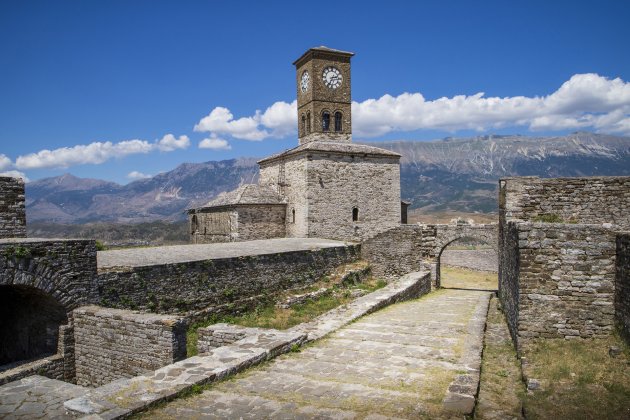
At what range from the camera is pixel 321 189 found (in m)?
26.4

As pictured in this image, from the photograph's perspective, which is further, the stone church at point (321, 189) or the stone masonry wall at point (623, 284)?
the stone church at point (321, 189)

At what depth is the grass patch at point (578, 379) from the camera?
541 centimetres

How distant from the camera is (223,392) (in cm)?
598

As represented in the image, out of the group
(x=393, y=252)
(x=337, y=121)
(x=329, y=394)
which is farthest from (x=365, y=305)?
(x=337, y=121)

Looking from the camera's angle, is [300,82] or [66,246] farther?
[300,82]

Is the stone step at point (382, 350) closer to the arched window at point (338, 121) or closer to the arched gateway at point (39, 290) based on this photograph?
the arched gateway at point (39, 290)

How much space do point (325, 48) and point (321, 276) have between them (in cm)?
1629

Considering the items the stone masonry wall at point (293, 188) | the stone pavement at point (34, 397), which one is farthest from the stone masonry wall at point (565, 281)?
the stone masonry wall at point (293, 188)

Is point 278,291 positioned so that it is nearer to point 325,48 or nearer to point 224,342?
point 224,342

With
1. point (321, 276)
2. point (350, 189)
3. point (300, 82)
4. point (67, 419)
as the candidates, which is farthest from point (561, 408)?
point (300, 82)

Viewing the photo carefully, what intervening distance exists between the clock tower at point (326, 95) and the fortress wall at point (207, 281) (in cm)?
1218

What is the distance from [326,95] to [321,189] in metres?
7.28

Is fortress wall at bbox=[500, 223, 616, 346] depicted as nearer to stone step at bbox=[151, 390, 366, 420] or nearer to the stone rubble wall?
stone step at bbox=[151, 390, 366, 420]

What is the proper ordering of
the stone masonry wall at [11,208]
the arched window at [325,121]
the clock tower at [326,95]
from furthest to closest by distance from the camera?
the arched window at [325,121] → the clock tower at [326,95] → the stone masonry wall at [11,208]
